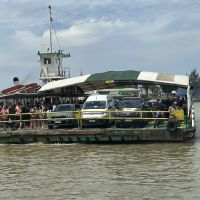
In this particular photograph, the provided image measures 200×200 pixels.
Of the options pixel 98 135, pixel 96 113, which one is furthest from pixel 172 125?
pixel 96 113

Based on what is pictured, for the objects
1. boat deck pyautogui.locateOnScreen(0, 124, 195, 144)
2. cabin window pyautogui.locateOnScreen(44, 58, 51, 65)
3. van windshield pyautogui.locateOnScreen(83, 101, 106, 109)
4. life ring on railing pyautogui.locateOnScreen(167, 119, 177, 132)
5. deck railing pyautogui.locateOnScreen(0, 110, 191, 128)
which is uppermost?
cabin window pyautogui.locateOnScreen(44, 58, 51, 65)

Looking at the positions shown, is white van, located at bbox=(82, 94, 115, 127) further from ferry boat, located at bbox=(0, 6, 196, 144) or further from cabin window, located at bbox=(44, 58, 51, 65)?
cabin window, located at bbox=(44, 58, 51, 65)

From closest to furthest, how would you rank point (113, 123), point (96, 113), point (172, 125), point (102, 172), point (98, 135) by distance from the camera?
point (102, 172) < point (172, 125) < point (98, 135) < point (96, 113) < point (113, 123)

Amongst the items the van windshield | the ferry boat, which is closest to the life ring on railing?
the ferry boat

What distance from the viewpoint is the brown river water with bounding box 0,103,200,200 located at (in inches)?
496

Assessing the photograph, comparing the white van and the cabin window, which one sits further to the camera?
the cabin window

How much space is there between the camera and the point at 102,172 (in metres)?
15.8

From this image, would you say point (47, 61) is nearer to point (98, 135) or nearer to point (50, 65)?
point (50, 65)

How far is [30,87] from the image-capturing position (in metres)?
46.4

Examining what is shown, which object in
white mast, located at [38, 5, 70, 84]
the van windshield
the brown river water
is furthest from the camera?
white mast, located at [38, 5, 70, 84]

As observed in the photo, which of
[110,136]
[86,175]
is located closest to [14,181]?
[86,175]

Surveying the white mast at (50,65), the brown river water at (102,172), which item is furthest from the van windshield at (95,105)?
the white mast at (50,65)

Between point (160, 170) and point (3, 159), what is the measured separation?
7329 millimetres

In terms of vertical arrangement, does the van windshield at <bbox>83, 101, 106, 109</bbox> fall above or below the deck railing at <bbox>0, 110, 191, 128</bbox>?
above
